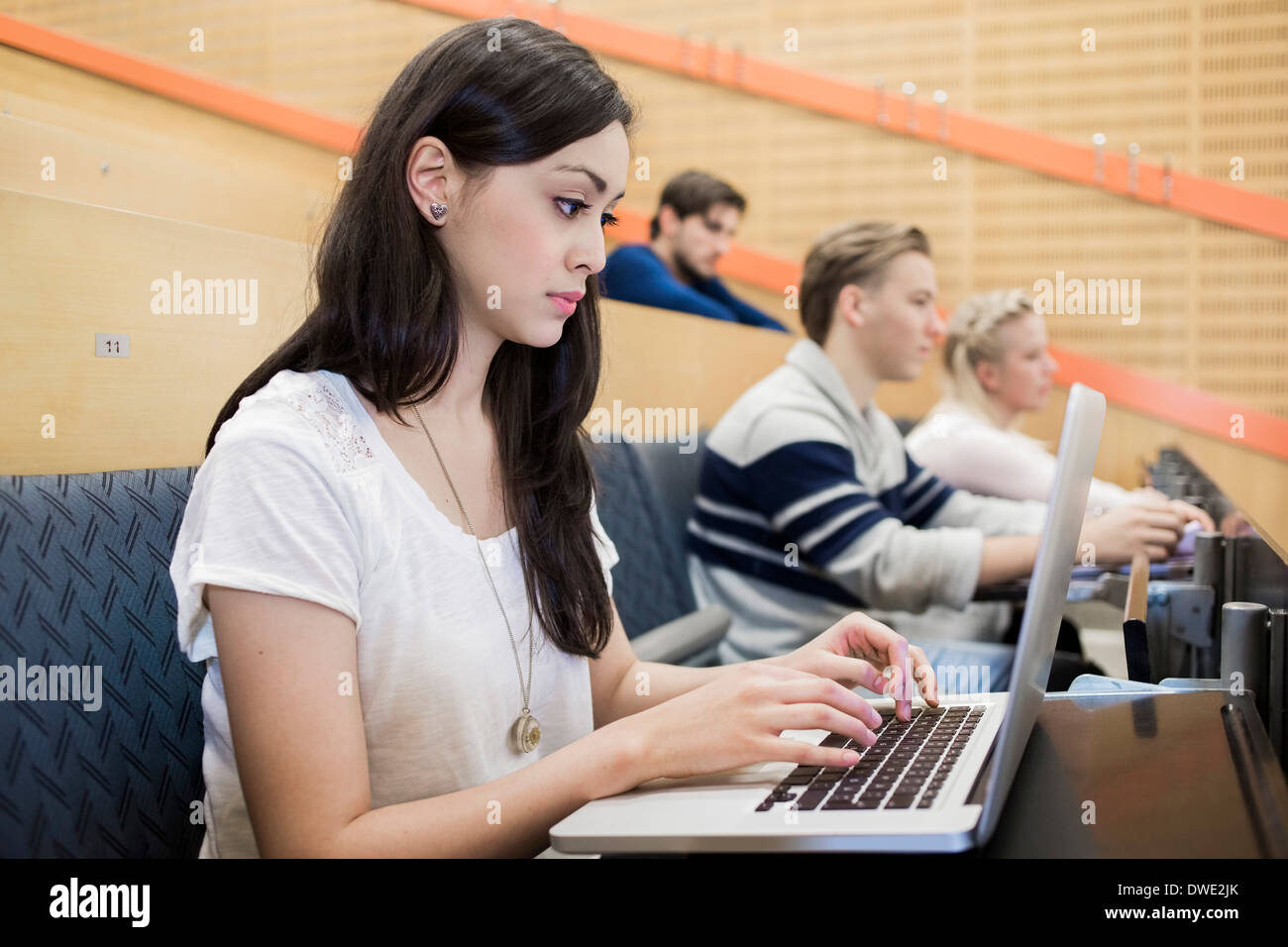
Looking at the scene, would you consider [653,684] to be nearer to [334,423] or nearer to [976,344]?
[334,423]

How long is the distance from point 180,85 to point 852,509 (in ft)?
8.72

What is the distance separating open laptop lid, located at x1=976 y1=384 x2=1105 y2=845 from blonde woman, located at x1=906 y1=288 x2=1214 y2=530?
6.37 feet

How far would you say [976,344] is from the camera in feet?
10.1

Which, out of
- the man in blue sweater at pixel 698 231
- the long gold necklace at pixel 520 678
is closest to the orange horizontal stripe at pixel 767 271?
the man in blue sweater at pixel 698 231

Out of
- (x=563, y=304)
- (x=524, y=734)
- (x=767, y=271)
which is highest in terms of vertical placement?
(x=767, y=271)

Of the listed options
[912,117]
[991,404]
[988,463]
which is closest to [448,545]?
[988,463]

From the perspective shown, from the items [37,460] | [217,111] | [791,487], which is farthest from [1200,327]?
[37,460]

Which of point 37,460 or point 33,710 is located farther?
point 37,460

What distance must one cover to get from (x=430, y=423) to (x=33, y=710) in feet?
1.33

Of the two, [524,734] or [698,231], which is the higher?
Result: [698,231]

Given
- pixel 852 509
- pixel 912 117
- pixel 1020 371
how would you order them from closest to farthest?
pixel 852 509, pixel 1020 371, pixel 912 117

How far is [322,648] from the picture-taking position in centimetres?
79

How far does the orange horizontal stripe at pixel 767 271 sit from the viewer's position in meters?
3.50
